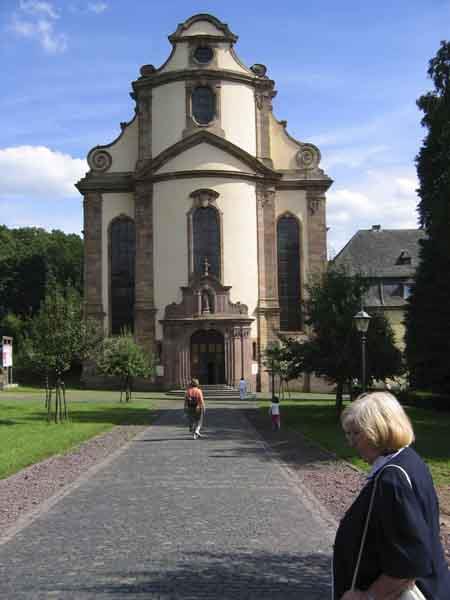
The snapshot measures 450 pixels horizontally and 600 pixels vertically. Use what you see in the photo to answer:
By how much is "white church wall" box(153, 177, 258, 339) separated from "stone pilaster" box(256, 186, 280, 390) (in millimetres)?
587

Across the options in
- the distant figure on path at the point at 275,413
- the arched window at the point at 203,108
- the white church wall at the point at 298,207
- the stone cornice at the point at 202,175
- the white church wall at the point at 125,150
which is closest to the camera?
the distant figure on path at the point at 275,413

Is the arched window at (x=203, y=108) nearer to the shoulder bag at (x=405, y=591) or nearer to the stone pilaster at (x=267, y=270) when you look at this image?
the stone pilaster at (x=267, y=270)

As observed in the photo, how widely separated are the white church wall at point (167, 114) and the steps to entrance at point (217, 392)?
17.0 m

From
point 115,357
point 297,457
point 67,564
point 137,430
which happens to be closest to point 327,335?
point 137,430

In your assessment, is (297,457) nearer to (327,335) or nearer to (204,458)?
(204,458)

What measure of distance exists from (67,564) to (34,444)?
1221cm

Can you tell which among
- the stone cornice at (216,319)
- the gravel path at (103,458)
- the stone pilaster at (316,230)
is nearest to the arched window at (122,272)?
the stone cornice at (216,319)

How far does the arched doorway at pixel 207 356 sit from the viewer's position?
51844mm

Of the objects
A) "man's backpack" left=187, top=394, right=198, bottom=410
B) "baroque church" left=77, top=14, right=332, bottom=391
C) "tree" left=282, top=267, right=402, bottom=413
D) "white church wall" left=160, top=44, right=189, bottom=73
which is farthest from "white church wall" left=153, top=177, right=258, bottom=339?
"man's backpack" left=187, top=394, right=198, bottom=410

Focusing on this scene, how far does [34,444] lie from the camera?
19438 mm

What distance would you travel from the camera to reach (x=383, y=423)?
3758 millimetres

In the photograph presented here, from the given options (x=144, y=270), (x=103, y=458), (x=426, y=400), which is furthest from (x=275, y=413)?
(x=144, y=270)

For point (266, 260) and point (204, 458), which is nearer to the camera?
point (204, 458)

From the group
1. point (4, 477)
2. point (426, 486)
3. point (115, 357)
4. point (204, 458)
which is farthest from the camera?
point (115, 357)
